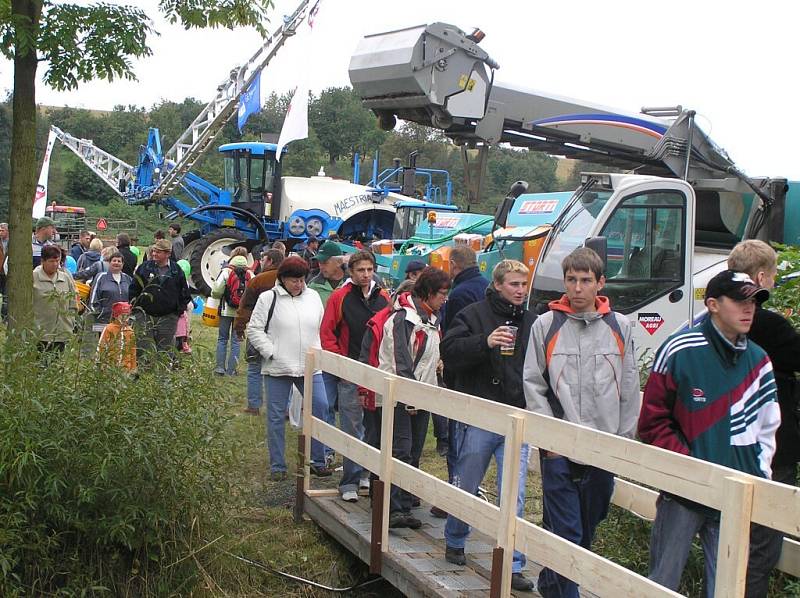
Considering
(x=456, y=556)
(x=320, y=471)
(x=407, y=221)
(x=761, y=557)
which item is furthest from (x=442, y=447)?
(x=407, y=221)

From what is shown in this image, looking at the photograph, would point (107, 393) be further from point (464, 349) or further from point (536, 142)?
point (536, 142)

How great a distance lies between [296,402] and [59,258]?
2638mm

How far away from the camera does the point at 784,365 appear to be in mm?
4160

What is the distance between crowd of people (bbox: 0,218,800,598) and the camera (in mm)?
3750

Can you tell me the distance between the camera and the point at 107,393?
482 cm

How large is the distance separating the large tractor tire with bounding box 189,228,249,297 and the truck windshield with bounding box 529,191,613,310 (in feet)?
42.9

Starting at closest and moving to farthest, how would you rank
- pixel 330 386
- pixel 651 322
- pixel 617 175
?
pixel 330 386 → pixel 651 322 → pixel 617 175

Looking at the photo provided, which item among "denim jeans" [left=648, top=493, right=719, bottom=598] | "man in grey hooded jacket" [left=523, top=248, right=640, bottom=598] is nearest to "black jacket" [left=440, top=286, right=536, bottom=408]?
"man in grey hooded jacket" [left=523, top=248, right=640, bottom=598]

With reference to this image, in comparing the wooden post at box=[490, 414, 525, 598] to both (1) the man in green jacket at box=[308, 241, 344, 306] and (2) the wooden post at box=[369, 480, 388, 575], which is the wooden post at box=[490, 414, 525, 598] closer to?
(2) the wooden post at box=[369, 480, 388, 575]

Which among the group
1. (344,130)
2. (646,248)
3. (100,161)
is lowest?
(646,248)

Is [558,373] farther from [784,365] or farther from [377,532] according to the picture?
[377,532]

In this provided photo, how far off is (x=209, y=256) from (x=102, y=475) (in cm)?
1831

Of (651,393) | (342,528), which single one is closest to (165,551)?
(342,528)

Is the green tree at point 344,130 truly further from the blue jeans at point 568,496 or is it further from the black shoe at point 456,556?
the blue jeans at point 568,496
